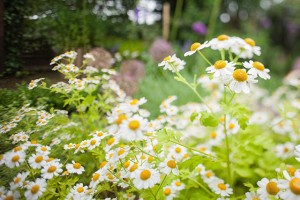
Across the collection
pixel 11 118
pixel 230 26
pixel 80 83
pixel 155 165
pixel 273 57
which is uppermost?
pixel 80 83

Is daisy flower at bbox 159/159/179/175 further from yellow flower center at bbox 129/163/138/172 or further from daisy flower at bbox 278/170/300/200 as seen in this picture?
daisy flower at bbox 278/170/300/200

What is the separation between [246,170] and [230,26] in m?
5.65

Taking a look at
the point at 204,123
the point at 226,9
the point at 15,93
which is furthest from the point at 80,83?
the point at 226,9

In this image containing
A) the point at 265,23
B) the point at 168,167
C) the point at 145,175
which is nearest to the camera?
the point at 145,175

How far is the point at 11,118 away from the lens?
126 centimetres

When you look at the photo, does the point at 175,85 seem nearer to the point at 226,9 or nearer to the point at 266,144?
the point at 266,144

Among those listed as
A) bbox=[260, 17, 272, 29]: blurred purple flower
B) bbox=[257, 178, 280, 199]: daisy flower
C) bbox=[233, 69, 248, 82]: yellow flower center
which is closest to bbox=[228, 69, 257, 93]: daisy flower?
bbox=[233, 69, 248, 82]: yellow flower center

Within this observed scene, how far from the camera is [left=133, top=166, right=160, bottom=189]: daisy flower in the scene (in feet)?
3.27

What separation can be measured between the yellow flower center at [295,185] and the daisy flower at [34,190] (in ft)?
2.74

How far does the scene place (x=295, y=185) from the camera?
2.85ft

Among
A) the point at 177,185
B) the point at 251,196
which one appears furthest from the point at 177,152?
the point at 251,196

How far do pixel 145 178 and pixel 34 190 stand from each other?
0.40 meters

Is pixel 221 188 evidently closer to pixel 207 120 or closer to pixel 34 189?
pixel 207 120

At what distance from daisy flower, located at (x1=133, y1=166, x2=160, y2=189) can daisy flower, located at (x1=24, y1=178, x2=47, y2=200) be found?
1.13ft
